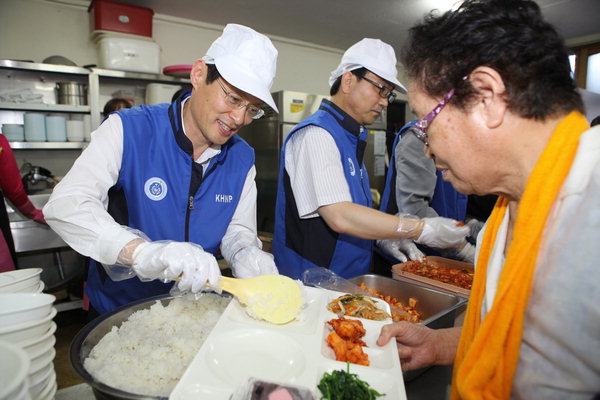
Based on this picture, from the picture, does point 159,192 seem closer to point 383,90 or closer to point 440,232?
point 383,90

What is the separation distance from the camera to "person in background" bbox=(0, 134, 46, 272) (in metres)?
2.76

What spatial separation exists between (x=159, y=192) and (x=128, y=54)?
3681 mm

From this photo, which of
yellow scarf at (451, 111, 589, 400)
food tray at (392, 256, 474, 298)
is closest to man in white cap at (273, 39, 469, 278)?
food tray at (392, 256, 474, 298)

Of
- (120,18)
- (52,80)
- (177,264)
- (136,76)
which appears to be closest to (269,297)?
(177,264)

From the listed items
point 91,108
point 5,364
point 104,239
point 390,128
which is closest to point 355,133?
point 104,239

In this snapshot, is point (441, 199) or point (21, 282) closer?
point (21, 282)

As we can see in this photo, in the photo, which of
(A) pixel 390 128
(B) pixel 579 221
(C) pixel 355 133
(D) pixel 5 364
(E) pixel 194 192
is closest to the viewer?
(D) pixel 5 364

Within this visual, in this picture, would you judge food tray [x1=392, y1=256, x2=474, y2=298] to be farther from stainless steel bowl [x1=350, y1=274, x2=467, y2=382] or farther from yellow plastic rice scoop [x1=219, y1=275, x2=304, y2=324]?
yellow plastic rice scoop [x1=219, y1=275, x2=304, y2=324]

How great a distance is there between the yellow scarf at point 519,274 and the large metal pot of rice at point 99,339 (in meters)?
0.81


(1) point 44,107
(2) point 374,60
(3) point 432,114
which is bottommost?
(3) point 432,114

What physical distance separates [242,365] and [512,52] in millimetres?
1059

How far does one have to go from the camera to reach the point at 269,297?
4.01 ft

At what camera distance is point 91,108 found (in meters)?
4.56

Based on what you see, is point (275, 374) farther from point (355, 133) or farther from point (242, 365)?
point (355, 133)
